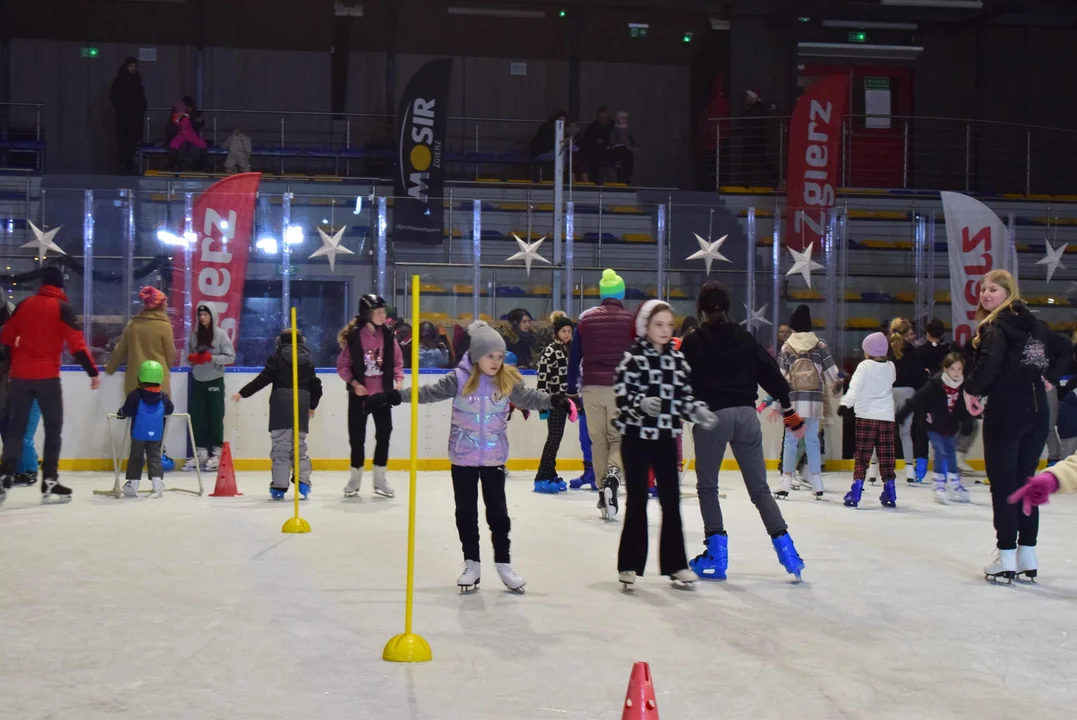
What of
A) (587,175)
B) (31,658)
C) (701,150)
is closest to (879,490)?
(31,658)

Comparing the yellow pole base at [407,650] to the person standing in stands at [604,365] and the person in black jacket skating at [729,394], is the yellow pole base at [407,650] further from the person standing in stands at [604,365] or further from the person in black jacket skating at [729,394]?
the person standing in stands at [604,365]

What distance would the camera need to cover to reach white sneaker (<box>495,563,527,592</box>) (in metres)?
5.72

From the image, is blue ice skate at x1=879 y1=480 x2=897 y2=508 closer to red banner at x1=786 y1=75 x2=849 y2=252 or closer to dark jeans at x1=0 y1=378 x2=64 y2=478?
dark jeans at x1=0 y1=378 x2=64 y2=478

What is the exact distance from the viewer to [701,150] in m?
21.0

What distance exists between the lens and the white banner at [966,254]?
43.7 feet

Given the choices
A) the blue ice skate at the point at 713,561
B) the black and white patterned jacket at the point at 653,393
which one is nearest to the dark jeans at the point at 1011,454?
the blue ice skate at the point at 713,561

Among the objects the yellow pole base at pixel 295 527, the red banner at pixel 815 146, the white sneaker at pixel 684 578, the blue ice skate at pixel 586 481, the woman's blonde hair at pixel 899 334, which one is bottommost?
the blue ice skate at pixel 586 481

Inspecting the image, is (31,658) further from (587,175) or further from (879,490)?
(587,175)

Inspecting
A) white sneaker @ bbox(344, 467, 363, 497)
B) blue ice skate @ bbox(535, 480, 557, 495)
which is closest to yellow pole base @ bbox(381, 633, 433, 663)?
white sneaker @ bbox(344, 467, 363, 497)

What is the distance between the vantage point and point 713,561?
6.20 meters

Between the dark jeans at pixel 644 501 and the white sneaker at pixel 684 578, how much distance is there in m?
0.02

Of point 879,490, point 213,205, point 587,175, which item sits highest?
point 587,175

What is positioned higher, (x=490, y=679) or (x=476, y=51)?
(x=476, y=51)

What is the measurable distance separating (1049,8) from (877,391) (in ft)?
46.7
